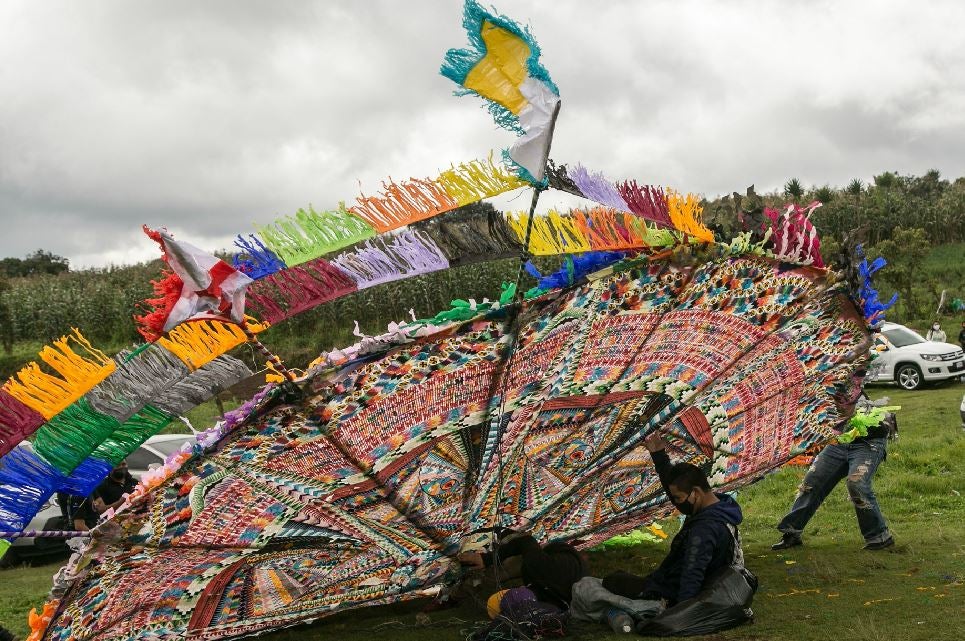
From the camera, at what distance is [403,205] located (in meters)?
3.84

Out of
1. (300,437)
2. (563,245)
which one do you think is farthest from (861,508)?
(300,437)

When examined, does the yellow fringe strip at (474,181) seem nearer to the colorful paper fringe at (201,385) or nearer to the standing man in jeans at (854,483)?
the colorful paper fringe at (201,385)

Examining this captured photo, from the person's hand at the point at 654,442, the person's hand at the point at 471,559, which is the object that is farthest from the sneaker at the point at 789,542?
the person's hand at the point at 471,559

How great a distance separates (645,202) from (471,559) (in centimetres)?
239

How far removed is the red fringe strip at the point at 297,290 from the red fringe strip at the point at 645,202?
146 cm

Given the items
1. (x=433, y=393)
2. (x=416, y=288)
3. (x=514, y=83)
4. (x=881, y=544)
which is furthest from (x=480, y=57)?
(x=416, y=288)

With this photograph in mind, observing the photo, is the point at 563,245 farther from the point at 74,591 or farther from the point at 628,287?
the point at 74,591

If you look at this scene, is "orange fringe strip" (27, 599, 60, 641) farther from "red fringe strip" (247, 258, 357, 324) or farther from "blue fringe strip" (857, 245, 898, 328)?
"blue fringe strip" (857, 245, 898, 328)

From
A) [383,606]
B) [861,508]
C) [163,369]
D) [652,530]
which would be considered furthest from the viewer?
[652,530]

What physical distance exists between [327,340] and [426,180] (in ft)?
68.8

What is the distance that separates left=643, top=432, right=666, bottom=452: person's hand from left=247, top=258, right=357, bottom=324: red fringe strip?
7.23 ft

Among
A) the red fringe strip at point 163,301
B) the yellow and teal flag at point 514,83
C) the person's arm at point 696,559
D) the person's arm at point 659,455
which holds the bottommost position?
the person's arm at point 696,559

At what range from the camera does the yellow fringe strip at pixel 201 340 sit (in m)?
3.68

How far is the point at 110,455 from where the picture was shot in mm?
3914
